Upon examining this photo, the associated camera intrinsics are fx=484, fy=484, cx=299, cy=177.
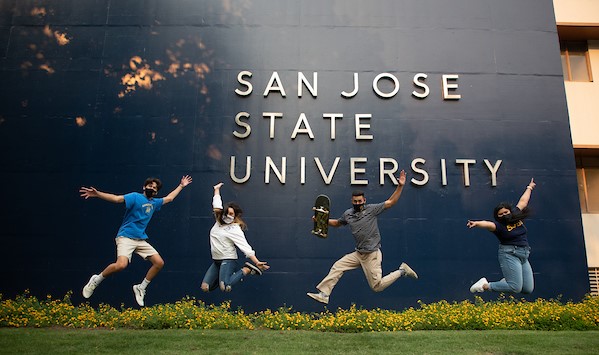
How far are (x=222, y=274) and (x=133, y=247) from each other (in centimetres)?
206

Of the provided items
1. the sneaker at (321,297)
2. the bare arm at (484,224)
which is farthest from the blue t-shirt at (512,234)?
the sneaker at (321,297)

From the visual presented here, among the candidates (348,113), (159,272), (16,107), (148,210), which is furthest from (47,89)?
(348,113)

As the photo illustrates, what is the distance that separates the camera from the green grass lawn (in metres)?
7.48

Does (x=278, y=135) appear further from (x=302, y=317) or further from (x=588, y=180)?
(x=588, y=180)

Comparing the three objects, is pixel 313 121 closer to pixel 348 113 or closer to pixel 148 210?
pixel 348 113

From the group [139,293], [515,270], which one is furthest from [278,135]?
[515,270]

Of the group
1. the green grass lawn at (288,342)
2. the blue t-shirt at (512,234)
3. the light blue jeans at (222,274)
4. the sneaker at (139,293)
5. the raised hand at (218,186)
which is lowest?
the green grass lawn at (288,342)

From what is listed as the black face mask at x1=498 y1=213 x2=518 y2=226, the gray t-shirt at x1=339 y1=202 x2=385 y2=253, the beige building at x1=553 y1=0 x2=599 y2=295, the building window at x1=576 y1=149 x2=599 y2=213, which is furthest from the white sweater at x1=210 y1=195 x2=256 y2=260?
the building window at x1=576 y1=149 x2=599 y2=213

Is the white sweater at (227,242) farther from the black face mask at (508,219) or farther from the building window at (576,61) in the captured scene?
the building window at (576,61)

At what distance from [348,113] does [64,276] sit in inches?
305

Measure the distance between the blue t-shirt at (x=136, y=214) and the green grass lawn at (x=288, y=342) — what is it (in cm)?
204

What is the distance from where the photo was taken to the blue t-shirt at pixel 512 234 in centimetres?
912

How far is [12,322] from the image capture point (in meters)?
9.95

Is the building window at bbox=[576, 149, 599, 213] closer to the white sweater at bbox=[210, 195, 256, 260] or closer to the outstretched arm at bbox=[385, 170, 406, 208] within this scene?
the outstretched arm at bbox=[385, 170, 406, 208]
